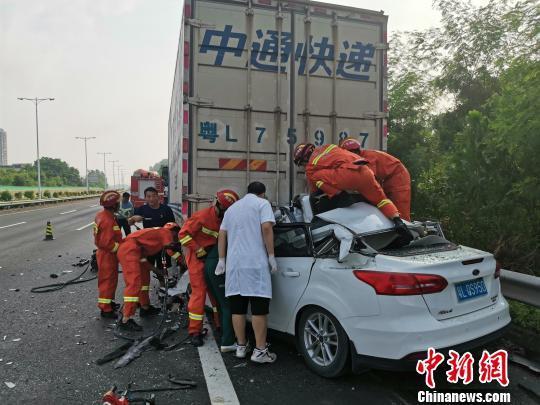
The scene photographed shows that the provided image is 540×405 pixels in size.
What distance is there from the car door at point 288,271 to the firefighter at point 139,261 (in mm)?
1624

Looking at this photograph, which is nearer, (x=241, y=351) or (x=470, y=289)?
(x=470, y=289)

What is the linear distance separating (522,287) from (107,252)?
14.8 feet

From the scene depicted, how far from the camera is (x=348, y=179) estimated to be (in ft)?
12.9

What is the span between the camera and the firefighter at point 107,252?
16.8 feet

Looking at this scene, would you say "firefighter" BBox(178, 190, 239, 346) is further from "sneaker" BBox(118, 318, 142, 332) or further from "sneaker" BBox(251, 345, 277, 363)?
"sneaker" BBox(251, 345, 277, 363)

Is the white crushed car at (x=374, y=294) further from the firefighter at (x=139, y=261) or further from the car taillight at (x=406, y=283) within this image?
the firefighter at (x=139, y=261)

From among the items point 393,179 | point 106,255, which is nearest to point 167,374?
point 106,255

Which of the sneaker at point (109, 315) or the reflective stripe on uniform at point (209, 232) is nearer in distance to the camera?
the reflective stripe on uniform at point (209, 232)

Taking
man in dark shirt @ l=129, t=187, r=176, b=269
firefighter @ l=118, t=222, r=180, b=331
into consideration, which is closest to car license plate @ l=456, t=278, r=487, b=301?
firefighter @ l=118, t=222, r=180, b=331

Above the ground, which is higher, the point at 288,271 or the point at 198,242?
the point at 198,242

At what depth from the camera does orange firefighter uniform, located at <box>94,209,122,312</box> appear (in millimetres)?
5117

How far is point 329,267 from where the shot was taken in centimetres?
327

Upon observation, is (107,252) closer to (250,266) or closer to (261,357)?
(250,266)

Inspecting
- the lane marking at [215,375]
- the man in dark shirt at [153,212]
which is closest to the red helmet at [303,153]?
the lane marking at [215,375]
